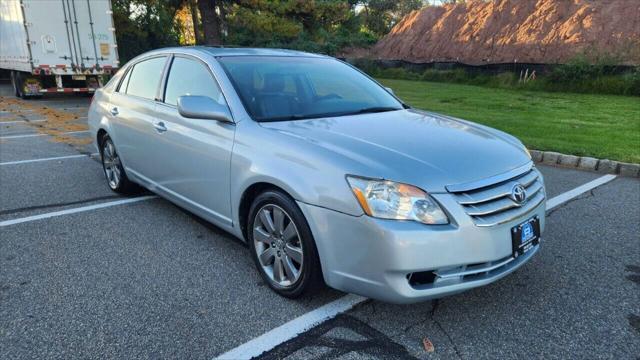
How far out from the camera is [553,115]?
10.9 m

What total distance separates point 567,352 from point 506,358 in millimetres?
349

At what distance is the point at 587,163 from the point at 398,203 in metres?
5.16

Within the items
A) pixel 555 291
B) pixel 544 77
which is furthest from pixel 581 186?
pixel 544 77

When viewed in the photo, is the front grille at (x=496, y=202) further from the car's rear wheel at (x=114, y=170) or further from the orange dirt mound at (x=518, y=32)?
the orange dirt mound at (x=518, y=32)

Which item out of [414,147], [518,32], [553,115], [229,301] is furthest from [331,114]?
[518,32]

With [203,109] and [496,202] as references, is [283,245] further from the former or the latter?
[496,202]

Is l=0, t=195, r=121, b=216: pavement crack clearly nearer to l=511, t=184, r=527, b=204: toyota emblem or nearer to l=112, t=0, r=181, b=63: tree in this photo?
l=511, t=184, r=527, b=204: toyota emblem

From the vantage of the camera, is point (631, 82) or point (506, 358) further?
point (631, 82)

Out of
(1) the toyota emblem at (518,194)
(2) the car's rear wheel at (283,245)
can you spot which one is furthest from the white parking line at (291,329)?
(1) the toyota emblem at (518,194)

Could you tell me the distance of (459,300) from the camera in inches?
120

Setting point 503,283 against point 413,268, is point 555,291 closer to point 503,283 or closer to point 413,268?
point 503,283

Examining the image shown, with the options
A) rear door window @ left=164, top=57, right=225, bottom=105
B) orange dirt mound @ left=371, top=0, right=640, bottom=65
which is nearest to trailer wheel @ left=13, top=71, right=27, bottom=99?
rear door window @ left=164, top=57, right=225, bottom=105

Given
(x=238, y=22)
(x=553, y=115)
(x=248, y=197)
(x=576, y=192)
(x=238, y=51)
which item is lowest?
(x=576, y=192)

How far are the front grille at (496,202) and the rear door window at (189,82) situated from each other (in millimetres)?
1910
